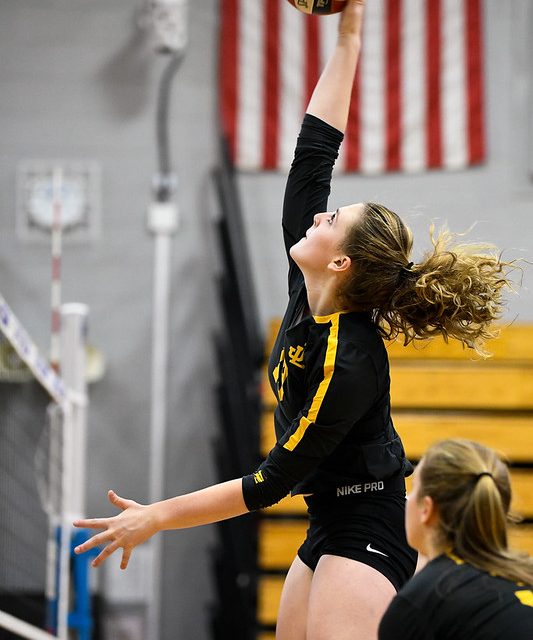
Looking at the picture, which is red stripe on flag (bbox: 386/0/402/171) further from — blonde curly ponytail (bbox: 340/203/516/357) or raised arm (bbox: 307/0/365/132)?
blonde curly ponytail (bbox: 340/203/516/357)

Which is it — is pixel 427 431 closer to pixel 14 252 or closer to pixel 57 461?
pixel 57 461

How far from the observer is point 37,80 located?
273 inches

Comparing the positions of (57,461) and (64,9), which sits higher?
(64,9)

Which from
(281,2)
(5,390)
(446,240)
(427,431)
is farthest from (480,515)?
(281,2)

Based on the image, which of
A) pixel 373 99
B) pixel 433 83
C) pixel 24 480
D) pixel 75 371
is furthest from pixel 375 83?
pixel 24 480

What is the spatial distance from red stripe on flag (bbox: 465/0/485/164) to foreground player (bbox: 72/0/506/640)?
166 inches

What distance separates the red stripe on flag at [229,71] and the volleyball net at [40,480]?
6.05ft

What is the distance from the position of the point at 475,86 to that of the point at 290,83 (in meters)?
1.21

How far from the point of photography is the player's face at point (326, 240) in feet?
8.52

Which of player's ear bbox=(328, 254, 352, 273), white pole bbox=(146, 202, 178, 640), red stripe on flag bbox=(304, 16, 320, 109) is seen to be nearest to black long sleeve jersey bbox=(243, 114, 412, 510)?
player's ear bbox=(328, 254, 352, 273)

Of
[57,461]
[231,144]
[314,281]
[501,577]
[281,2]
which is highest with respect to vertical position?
[281,2]

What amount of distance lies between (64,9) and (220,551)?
3.76 meters

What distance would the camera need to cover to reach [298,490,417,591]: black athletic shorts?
2.50 metres

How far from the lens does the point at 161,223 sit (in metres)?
6.73
